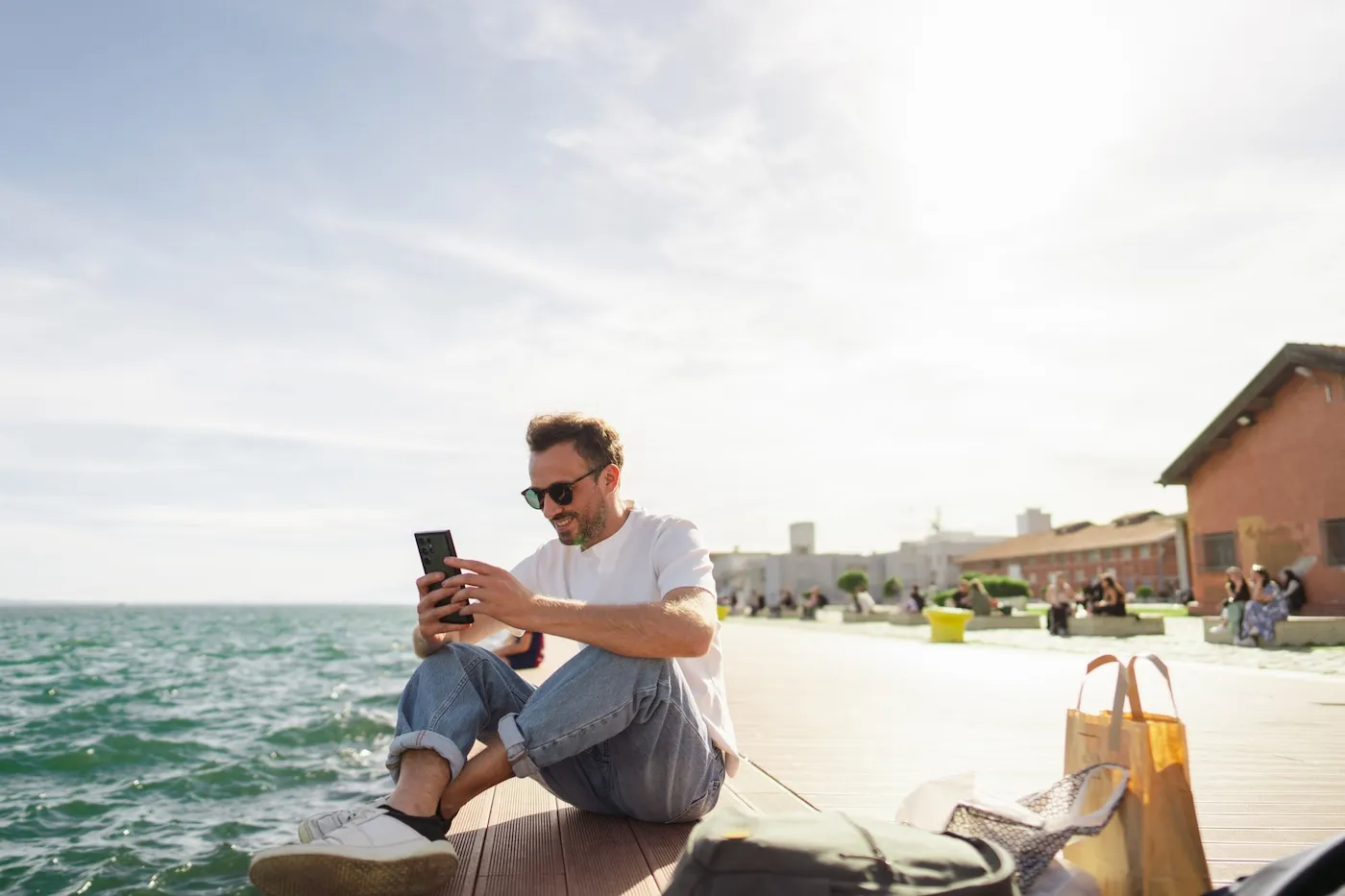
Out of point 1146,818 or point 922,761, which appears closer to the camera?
point 1146,818

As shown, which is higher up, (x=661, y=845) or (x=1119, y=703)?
(x=1119, y=703)

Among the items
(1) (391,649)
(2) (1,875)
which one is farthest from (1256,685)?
(1) (391,649)

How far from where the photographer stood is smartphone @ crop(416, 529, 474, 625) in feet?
9.02

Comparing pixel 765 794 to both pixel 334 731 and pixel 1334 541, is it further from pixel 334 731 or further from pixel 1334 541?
pixel 1334 541

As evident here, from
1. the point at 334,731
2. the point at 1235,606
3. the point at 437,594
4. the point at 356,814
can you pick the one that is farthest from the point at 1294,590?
the point at 356,814

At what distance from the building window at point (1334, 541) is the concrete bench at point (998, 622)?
6.75m

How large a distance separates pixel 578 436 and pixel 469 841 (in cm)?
136

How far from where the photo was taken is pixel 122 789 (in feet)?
27.8

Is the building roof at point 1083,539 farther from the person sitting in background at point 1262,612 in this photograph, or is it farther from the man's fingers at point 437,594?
the man's fingers at point 437,594

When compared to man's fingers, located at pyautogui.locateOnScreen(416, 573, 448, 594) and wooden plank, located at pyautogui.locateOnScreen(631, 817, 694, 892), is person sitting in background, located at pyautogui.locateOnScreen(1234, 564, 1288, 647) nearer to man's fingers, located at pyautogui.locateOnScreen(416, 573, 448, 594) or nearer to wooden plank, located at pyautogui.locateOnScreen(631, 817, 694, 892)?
wooden plank, located at pyautogui.locateOnScreen(631, 817, 694, 892)

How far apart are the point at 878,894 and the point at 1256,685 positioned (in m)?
9.91

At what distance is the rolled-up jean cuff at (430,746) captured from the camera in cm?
255

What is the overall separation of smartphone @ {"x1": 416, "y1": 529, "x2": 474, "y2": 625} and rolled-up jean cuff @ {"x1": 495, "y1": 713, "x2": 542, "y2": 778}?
12.2 inches

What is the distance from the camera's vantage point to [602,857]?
110 inches
